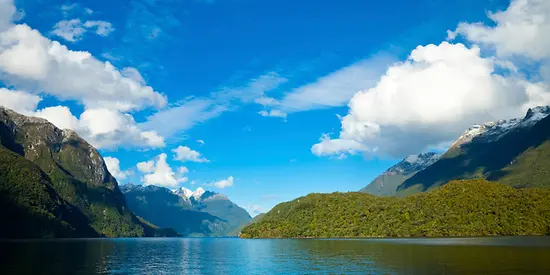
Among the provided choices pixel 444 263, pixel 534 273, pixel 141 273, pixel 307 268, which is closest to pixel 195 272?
pixel 141 273

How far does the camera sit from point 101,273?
3553 inches

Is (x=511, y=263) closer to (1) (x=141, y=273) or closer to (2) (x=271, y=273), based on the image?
(2) (x=271, y=273)

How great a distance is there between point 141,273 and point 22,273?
24.3 meters

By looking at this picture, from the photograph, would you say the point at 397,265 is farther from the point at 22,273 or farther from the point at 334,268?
the point at 22,273

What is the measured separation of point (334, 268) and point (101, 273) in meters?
54.1

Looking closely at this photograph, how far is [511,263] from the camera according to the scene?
91.4 m

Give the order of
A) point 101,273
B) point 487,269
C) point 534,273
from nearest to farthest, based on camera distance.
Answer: point 534,273 < point 487,269 < point 101,273

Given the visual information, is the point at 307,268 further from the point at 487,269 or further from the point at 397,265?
the point at 487,269

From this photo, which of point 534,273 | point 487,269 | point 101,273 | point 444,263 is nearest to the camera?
point 534,273

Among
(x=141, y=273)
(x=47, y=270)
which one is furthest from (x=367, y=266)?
(x=47, y=270)

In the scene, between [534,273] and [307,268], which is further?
[307,268]

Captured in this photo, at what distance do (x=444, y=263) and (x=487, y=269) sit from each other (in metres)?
15.3

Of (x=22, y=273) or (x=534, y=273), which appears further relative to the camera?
(x=22, y=273)

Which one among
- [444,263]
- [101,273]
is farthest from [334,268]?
[101,273]
